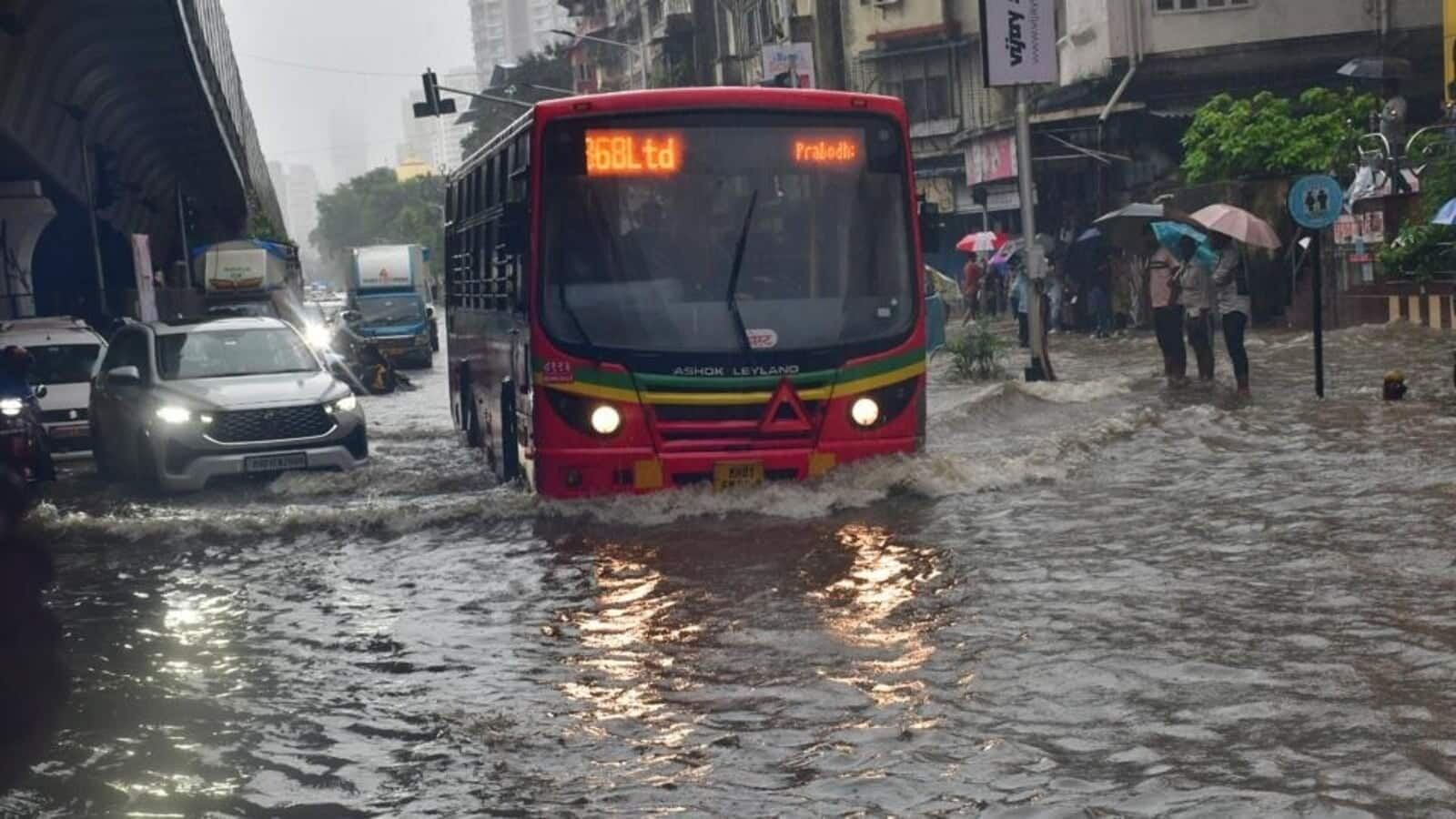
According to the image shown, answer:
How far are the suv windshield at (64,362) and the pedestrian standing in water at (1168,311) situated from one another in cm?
1223

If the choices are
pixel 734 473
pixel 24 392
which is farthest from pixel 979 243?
pixel 734 473

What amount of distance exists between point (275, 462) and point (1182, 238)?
9.87 metres

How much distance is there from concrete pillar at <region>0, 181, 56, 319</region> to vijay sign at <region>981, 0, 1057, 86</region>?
1669 cm

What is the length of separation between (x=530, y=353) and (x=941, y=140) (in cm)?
4555

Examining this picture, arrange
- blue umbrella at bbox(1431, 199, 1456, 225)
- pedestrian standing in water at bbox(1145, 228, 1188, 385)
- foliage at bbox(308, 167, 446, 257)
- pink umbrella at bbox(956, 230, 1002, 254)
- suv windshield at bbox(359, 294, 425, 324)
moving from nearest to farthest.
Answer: pedestrian standing in water at bbox(1145, 228, 1188, 385), blue umbrella at bbox(1431, 199, 1456, 225), suv windshield at bbox(359, 294, 425, 324), pink umbrella at bbox(956, 230, 1002, 254), foliage at bbox(308, 167, 446, 257)

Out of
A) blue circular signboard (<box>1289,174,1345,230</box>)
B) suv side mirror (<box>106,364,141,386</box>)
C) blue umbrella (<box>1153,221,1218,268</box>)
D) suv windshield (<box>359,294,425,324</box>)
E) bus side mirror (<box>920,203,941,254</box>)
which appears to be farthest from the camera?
suv windshield (<box>359,294,425,324</box>)

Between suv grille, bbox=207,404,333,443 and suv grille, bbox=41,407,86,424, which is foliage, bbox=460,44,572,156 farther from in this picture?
suv grille, bbox=207,404,333,443

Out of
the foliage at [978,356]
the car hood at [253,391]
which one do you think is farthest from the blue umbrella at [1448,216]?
the car hood at [253,391]

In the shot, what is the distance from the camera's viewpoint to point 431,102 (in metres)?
51.9

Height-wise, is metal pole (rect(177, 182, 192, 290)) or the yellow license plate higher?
metal pole (rect(177, 182, 192, 290))

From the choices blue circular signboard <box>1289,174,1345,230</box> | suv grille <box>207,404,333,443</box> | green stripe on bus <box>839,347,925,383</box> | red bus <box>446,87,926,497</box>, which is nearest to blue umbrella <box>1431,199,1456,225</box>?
blue circular signboard <box>1289,174,1345,230</box>

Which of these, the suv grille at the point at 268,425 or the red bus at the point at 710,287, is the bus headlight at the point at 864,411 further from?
the suv grille at the point at 268,425

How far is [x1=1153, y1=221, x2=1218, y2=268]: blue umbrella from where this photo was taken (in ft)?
72.4

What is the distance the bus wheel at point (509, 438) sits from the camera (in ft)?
52.2
